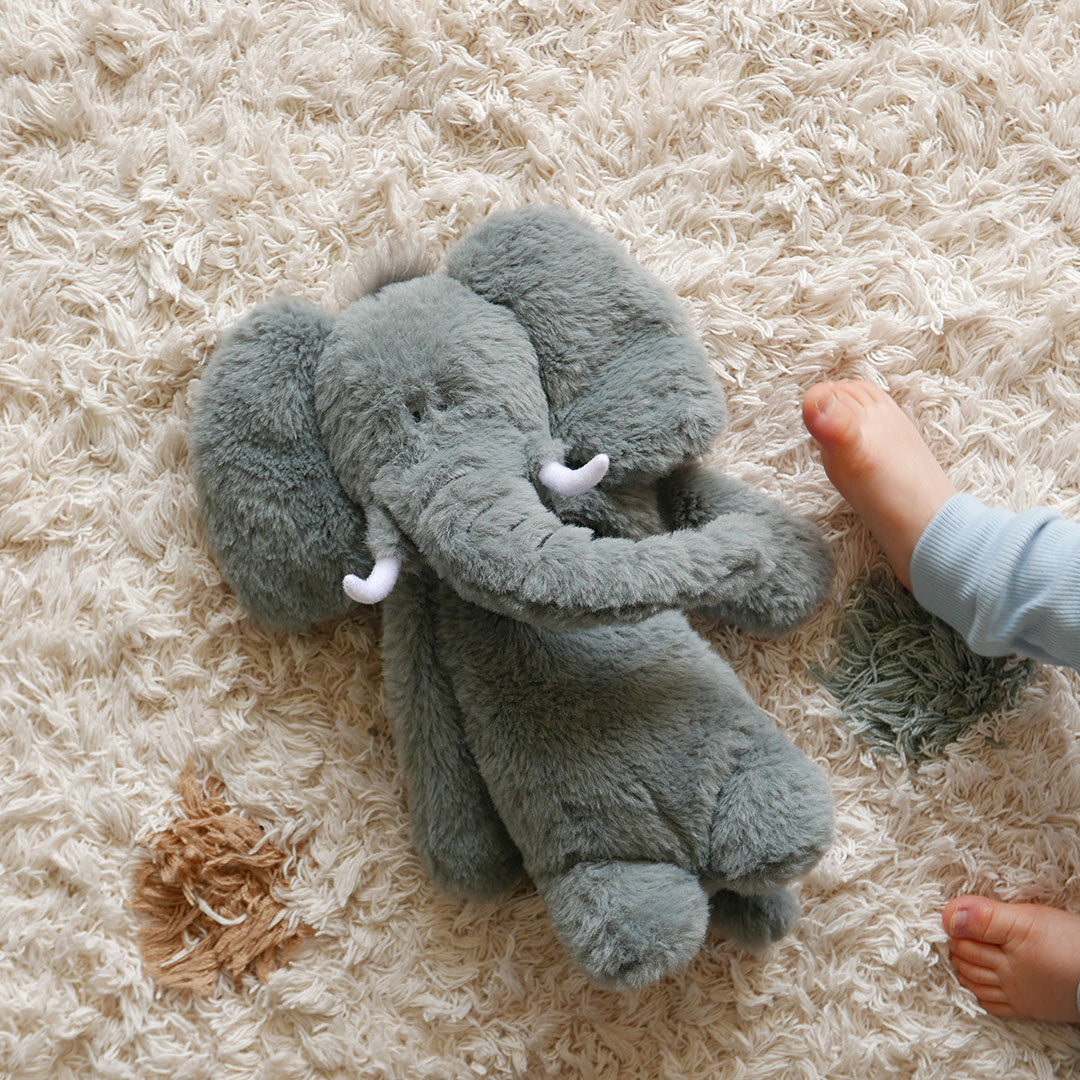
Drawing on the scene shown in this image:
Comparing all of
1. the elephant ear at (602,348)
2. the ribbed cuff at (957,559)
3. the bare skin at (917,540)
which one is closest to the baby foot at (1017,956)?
the bare skin at (917,540)

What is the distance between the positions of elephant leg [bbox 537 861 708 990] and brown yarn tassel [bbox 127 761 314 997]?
0.94 feet

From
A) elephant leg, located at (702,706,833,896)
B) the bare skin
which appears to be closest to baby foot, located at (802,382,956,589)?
the bare skin

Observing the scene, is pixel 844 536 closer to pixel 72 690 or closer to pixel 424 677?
pixel 424 677

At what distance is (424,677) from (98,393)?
0.42 m

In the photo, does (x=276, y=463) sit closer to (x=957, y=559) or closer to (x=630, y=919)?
(x=630, y=919)

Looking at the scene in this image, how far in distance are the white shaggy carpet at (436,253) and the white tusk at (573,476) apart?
232 mm

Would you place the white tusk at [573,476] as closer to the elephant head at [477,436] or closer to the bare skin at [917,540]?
the elephant head at [477,436]

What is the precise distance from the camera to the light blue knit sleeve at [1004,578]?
857mm

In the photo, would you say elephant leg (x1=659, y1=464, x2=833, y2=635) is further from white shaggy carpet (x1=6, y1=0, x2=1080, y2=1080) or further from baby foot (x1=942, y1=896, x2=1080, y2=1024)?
baby foot (x1=942, y1=896, x2=1080, y2=1024)

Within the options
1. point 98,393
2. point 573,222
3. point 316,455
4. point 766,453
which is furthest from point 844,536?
point 98,393

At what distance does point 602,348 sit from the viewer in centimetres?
83

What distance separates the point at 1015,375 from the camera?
3.11 feet

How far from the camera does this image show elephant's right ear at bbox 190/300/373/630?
83 centimetres

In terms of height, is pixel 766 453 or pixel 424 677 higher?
pixel 766 453
